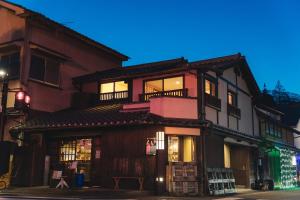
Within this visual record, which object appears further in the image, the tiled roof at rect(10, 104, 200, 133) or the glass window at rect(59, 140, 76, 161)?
the glass window at rect(59, 140, 76, 161)

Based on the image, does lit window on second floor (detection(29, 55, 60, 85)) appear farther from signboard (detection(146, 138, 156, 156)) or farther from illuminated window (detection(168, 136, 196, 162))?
illuminated window (detection(168, 136, 196, 162))

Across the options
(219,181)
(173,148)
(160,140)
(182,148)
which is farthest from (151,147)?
(219,181)

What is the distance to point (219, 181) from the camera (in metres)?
21.9

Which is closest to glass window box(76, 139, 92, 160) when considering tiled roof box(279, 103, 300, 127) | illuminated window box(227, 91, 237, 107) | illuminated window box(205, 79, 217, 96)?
illuminated window box(205, 79, 217, 96)

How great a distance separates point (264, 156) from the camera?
104ft

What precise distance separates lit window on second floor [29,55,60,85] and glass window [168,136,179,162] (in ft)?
33.7

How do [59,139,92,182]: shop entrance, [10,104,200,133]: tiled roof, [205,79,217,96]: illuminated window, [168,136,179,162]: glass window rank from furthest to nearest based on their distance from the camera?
[205,79,217,96]: illuminated window < [59,139,92,182]: shop entrance < [168,136,179,162]: glass window < [10,104,200,133]: tiled roof

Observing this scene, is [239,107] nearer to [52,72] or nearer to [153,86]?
→ [153,86]

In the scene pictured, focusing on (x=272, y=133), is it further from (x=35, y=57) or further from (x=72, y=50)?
(x=35, y=57)

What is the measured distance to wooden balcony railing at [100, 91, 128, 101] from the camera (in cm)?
2533

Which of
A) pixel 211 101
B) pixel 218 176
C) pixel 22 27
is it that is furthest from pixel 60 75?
pixel 218 176

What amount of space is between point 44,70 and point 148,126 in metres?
9.69

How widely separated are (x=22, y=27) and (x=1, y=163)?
17695 mm

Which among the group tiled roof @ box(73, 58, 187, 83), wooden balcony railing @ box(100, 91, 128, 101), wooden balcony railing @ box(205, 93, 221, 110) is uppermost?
tiled roof @ box(73, 58, 187, 83)
